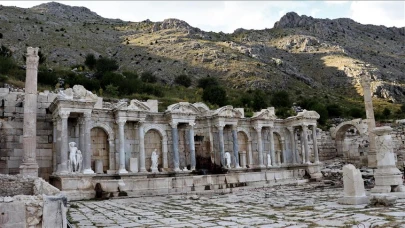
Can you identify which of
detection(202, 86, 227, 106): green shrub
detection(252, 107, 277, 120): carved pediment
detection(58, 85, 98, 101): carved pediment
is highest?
detection(202, 86, 227, 106): green shrub

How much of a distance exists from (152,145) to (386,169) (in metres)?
13.4

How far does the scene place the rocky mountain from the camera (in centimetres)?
5972

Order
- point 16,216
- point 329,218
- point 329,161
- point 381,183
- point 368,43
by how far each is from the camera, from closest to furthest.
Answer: point 16,216
point 329,218
point 381,183
point 329,161
point 368,43

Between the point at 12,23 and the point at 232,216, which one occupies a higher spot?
the point at 12,23

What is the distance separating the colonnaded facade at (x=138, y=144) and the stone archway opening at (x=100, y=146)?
0.18 feet

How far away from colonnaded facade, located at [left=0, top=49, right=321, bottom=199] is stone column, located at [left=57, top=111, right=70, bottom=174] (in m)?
0.04

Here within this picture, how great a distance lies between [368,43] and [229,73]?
53.7 meters

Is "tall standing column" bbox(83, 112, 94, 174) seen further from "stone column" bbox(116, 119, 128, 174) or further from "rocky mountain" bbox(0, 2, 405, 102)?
"rocky mountain" bbox(0, 2, 405, 102)

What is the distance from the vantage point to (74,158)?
16.8 m

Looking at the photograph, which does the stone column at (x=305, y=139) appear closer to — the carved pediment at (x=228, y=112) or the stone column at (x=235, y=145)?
the carved pediment at (x=228, y=112)

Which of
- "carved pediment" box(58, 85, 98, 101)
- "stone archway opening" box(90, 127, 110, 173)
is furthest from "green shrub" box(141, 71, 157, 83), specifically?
"carved pediment" box(58, 85, 98, 101)

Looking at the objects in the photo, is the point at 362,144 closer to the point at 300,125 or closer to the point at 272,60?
the point at 300,125

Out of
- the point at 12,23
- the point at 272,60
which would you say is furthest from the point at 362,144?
the point at 12,23

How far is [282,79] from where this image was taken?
6106 centimetres
